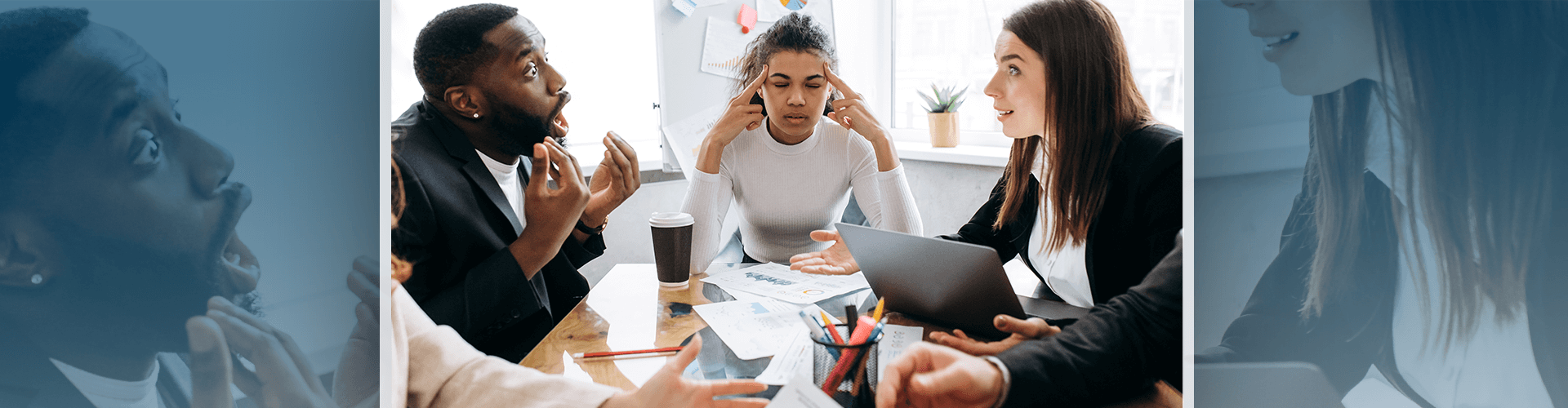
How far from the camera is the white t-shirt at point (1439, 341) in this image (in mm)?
914

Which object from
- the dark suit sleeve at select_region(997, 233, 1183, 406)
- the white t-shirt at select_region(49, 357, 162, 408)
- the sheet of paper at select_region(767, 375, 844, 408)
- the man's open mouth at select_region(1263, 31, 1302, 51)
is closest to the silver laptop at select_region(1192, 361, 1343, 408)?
the dark suit sleeve at select_region(997, 233, 1183, 406)

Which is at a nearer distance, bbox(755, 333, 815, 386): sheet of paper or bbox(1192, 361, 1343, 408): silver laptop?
bbox(755, 333, 815, 386): sheet of paper

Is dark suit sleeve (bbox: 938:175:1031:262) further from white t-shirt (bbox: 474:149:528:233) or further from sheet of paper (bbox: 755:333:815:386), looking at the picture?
white t-shirt (bbox: 474:149:528:233)

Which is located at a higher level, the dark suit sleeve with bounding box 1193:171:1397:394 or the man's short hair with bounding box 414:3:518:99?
the man's short hair with bounding box 414:3:518:99

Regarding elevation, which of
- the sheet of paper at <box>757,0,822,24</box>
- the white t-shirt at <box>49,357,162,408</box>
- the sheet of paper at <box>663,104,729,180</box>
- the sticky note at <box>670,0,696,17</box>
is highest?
the sticky note at <box>670,0,696,17</box>

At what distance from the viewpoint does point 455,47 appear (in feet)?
2.89

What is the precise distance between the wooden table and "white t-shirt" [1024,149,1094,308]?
149 mm

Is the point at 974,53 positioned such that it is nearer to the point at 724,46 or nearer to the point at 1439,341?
the point at 724,46

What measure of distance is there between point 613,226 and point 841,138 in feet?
1.08

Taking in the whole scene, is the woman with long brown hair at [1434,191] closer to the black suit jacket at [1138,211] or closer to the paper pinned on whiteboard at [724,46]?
the black suit jacket at [1138,211]

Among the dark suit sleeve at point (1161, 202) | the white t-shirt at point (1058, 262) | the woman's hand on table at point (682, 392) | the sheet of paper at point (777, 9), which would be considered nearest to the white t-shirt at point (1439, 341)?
the dark suit sleeve at point (1161, 202)

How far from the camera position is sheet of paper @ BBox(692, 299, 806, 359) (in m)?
0.90

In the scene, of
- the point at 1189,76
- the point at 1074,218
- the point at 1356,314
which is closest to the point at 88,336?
the point at 1074,218

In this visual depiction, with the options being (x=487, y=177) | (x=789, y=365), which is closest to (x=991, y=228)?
(x=789, y=365)
